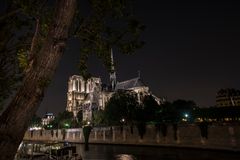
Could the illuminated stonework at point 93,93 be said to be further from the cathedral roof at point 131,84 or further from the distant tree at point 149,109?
the distant tree at point 149,109

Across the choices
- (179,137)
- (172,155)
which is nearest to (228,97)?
(179,137)

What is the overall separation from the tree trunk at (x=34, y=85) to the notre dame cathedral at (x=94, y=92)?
97814mm

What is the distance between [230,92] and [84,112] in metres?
67.2

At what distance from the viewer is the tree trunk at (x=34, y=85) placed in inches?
120

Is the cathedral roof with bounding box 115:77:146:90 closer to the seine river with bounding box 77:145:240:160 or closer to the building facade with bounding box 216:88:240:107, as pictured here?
the building facade with bounding box 216:88:240:107

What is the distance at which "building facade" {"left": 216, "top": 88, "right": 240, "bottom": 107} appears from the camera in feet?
398

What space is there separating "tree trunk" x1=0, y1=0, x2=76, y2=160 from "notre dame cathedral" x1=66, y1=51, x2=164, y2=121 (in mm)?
97814

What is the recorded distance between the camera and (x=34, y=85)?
10.9 ft

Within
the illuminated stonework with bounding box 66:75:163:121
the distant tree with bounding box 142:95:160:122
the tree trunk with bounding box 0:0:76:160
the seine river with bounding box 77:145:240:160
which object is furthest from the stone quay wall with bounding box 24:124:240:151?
the illuminated stonework with bounding box 66:75:163:121

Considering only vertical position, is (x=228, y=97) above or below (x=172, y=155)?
above

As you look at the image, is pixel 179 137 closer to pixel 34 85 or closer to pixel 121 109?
pixel 121 109

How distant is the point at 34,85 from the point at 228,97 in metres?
132

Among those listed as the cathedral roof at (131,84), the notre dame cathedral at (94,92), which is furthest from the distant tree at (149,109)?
the cathedral roof at (131,84)

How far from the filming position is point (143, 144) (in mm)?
46750
